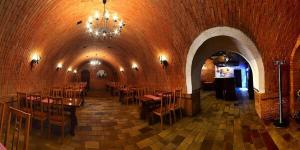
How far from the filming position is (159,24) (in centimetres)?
750

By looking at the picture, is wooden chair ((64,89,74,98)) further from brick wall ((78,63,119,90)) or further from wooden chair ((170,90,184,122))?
brick wall ((78,63,119,90))

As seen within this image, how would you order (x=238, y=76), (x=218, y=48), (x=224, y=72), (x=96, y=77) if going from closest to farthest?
(x=218, y=48)
(x=224, y=72)
(x=238, y=76)
(x=96, y=77)

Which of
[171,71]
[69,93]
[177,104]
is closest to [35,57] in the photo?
[69,93]

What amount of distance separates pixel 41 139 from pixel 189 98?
5.16 m

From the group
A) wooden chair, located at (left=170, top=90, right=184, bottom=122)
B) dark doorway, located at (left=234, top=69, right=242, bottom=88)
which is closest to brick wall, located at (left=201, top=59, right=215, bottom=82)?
dark doorway, located at (left=234, top=69, right=242, bottom=88)

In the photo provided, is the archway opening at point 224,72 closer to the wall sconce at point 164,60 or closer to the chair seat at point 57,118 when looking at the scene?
the wall sconce at point 164,60

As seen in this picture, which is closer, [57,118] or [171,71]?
[57,118]

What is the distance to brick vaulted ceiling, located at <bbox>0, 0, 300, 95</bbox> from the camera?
5320 mm

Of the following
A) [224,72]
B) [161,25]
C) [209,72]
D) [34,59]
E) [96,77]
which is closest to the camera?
[161,25]

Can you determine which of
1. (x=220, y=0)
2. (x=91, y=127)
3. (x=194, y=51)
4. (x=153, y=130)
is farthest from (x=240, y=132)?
(x=91, y=127)

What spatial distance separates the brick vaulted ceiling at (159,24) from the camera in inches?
209

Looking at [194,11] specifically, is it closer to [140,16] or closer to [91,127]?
[140,16]

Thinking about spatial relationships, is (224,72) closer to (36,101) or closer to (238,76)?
(238,76)

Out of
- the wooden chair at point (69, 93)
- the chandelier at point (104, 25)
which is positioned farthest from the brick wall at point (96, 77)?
the chandelier at point (104, 25)
